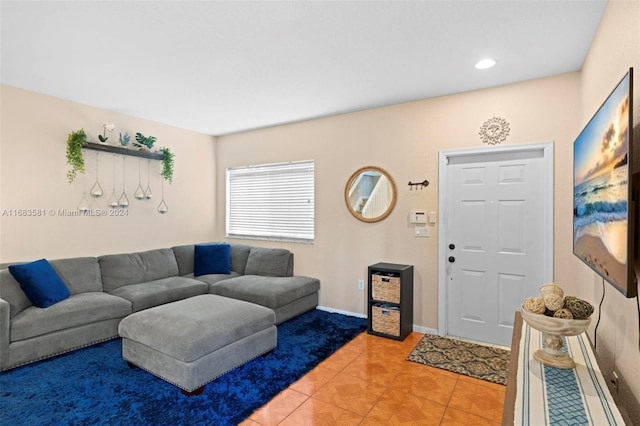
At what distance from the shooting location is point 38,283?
311cm

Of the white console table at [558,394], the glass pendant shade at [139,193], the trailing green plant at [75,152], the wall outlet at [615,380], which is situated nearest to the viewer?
the white console table at [558,394]

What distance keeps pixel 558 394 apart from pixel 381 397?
139 cm

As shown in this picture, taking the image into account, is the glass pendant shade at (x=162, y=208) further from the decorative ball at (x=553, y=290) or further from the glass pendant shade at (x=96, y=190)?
the decorative ball at (x=553, y=290)

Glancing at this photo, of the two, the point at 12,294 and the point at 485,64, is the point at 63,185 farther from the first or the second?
the point at 485,64

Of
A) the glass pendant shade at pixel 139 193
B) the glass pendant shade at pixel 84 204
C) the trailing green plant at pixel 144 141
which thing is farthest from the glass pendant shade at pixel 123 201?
the trailing green plant at pixel 144 141

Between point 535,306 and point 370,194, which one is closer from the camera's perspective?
point 535,306

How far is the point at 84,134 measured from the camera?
12.7 ft

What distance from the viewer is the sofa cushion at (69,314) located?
2.82 m

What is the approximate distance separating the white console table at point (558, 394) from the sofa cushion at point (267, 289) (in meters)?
2.61

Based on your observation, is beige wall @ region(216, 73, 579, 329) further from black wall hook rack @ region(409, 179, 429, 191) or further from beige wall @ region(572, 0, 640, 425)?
beige wall @ region(572, 0, 640, 425)

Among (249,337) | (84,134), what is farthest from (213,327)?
(84,134)

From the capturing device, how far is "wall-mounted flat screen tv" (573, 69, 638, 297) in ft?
3.88

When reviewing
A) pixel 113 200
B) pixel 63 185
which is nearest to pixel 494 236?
pixel 113 200

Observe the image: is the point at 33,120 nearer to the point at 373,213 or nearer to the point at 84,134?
the point at 84,134
